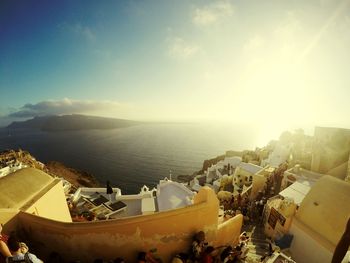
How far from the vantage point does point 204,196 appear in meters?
8.04

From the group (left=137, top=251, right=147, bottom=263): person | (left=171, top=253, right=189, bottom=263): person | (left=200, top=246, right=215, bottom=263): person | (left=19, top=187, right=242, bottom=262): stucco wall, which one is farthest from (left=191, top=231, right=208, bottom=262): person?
(left=137, top=251, right=147, bottom=263): person

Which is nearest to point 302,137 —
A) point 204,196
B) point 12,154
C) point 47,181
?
point 204,196

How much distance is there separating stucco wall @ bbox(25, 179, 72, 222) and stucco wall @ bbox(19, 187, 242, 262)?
0.96 meters

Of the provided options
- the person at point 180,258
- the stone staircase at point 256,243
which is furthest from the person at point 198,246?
the stone staircase at point 256,243

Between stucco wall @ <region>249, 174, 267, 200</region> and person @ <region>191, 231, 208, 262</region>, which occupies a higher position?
person @ <region>191, 231, 208, 262</region>

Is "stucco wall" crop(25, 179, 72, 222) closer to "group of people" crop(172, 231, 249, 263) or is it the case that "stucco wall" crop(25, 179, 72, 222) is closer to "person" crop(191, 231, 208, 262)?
"group of people" crop(172, 231, 249, 263)

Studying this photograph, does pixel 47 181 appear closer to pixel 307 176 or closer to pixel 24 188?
pixel 24 188

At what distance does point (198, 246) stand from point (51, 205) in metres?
6.26

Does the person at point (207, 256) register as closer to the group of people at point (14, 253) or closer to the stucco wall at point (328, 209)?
the group of people at point (14, 253)

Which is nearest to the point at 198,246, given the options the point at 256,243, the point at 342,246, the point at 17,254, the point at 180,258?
the point at 180,258

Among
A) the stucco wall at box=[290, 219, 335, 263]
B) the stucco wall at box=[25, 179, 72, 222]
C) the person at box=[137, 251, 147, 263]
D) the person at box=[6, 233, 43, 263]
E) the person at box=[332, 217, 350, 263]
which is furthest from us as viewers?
the stucco wall at box=[290, 219, 335, 263]

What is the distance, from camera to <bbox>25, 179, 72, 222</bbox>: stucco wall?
7940 millimetres

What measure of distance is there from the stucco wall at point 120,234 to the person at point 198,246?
0.85 feet

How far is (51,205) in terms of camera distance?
8.90 m
